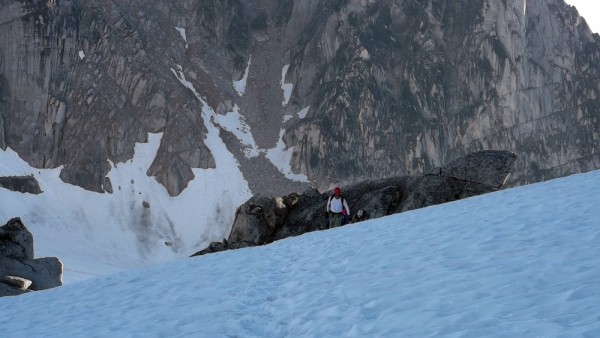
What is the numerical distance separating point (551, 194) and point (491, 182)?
17057mm

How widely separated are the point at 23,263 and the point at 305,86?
88.5m

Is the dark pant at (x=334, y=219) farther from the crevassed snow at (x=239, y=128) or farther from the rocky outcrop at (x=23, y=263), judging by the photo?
the crevassed snow at (x=239, y=128)

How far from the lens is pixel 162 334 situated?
9.32 metres

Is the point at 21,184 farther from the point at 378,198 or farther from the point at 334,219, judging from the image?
the point at 334,219

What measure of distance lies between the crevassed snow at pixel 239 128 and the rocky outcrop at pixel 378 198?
220 ft

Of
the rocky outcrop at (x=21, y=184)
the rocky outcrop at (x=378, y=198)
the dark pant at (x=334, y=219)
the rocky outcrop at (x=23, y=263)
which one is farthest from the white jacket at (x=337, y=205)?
the rocky outcrop at (x=21, y=184)

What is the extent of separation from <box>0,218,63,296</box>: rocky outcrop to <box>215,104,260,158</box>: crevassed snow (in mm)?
69016

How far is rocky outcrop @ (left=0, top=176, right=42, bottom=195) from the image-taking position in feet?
262

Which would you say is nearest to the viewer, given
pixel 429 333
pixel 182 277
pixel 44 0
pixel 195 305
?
pixel 429 333

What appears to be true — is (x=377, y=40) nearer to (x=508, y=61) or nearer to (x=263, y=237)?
(x=508, y=61)

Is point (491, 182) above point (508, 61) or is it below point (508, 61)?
below

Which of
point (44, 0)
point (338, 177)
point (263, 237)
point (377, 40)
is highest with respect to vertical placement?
point (44, 0)

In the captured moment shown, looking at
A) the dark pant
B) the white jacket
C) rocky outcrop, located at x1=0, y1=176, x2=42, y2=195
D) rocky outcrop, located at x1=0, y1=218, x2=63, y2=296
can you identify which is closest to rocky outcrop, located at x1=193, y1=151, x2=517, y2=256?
the dark pant

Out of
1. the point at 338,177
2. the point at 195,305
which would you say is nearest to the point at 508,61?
the point at 338,177
